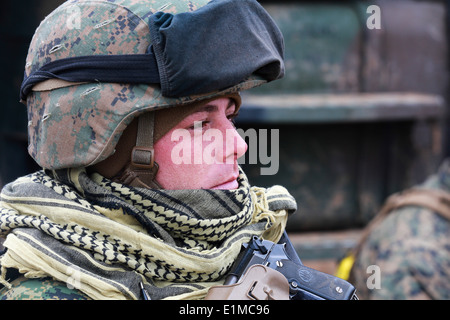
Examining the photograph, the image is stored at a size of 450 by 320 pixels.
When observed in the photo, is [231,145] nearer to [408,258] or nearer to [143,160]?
[143,160]

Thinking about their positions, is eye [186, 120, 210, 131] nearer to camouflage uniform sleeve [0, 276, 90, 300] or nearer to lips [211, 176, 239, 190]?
lips [211, 176, 239, 190]

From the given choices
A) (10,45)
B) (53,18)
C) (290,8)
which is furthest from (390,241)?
(10,45)

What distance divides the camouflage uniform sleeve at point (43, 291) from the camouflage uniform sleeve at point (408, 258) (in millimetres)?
2008

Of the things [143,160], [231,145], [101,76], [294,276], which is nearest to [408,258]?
[294,276]

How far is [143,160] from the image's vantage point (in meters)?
1.72

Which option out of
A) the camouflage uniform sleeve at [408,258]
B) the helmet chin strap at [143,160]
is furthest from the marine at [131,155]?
the camouflage uniform sleeve at [408,258]

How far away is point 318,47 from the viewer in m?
4.40

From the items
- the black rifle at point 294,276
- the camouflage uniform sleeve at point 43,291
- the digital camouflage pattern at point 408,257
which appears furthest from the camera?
the digital camouflage pattern at point 408,257

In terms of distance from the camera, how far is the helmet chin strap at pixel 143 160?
172 cm

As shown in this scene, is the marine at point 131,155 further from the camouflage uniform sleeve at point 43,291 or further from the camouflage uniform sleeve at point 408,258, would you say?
the camouflage uniform sleeve at point 408,258

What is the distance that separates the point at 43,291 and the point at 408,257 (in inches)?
91.6

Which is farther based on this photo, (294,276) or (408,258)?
(408,258)

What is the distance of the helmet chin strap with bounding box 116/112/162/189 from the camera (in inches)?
67.7

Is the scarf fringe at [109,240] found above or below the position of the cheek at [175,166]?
below
